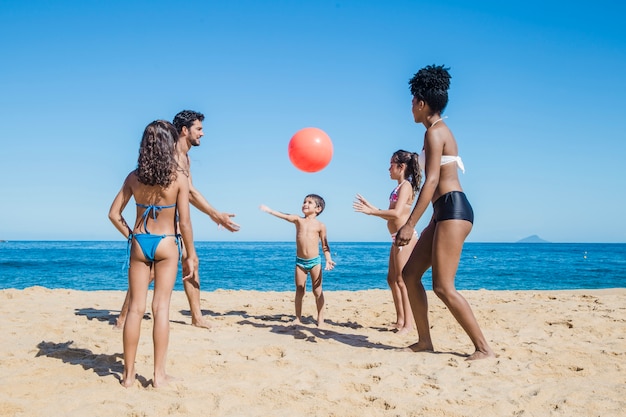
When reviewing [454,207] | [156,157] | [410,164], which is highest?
[410,164]

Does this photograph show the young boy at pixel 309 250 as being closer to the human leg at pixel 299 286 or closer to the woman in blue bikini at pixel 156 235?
the human leg at pixel 299 286

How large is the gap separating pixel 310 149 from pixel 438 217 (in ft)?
7.14

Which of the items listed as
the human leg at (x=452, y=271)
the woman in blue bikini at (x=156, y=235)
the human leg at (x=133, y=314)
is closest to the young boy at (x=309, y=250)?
the human leg at (x=452, y=271)

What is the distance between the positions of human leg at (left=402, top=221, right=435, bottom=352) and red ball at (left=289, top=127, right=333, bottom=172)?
1.98 metres

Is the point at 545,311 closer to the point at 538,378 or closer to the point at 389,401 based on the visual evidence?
the point at 538,378

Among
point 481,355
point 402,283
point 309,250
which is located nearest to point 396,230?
point 402,283

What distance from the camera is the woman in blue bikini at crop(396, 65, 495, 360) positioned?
14.7 ft

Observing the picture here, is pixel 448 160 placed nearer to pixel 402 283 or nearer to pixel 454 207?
pixel 454 207

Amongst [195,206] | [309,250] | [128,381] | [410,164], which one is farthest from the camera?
[309,250]

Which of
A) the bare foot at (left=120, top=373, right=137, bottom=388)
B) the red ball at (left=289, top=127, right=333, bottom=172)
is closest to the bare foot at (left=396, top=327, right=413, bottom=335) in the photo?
the red ball at (left=289, top=127, right=333, bottom=172)

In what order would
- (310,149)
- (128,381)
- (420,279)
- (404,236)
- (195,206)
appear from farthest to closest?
(310,149) < (195,206) < (420,279) < (404,236) < (128,381)

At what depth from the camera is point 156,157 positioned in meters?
3.79

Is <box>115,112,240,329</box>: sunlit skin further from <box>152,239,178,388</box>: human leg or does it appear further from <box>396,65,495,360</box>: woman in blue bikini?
<box>396,65,495,360</box>: woman in blue bikini

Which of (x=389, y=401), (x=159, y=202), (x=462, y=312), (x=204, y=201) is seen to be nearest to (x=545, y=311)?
(x=462, y=312)
